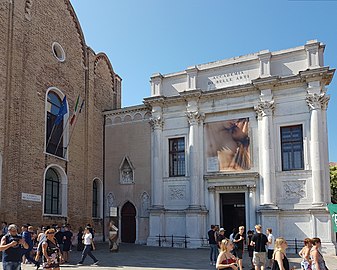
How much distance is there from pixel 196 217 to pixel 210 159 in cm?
339

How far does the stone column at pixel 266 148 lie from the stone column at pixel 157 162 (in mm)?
6030

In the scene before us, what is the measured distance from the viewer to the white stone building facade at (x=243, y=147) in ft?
67.5

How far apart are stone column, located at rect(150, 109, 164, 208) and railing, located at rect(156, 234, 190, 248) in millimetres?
1827

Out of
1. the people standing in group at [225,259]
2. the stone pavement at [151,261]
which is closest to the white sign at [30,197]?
the stone pavement at [151,261]

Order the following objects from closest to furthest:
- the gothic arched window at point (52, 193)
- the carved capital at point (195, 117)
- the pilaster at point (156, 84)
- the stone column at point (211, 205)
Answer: the gothic arched window at point (52, 193) < the stone column at point (211, 205) < the carved capital at point (195, 117) < the pilaster at point (156, 84)

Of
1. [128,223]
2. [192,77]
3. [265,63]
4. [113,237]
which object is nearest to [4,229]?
[113,237]

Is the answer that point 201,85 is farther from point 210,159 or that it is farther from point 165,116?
point 210,159

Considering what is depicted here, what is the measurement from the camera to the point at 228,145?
75.1 feet

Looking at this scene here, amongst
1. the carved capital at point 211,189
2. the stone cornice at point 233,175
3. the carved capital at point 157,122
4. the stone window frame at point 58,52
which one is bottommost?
the carved capital at point 211,189

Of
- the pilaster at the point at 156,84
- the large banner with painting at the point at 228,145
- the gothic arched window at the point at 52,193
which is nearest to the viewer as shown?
the gothic arched window at the point at 52,193

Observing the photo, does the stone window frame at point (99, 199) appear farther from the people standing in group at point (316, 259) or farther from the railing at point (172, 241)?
the people standing in group at point (316, 259)

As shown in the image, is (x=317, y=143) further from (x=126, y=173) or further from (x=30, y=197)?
(x=30, y=197)

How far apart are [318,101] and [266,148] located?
3550mm

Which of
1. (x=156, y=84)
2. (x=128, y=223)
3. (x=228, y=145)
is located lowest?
(x=128, y=223)
